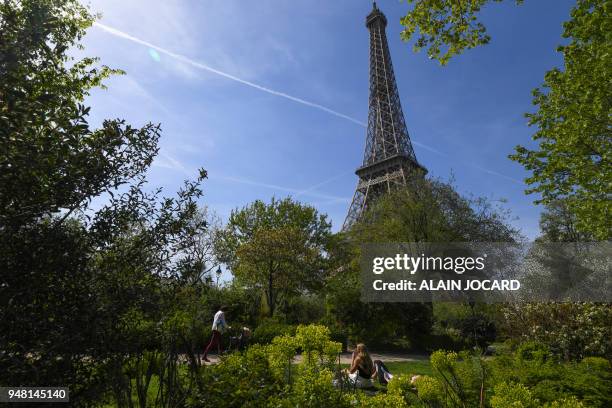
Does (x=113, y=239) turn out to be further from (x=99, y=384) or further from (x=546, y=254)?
(x=546, y=254)

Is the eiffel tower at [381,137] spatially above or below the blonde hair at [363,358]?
above

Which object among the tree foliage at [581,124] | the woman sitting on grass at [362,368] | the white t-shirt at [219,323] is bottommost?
the woman sitting on grass at [362,368]

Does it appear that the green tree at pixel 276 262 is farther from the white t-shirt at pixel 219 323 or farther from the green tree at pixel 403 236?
the white t-shirt at pixel 219 323

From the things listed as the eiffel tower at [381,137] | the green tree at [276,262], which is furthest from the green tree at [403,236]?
the eiffel tower at [381,137]

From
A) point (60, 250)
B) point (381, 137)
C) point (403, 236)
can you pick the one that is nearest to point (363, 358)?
point (60, 250)

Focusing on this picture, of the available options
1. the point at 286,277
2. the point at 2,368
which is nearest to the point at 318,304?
the point at 286,277

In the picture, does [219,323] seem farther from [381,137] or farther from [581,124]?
Result: [381,137]

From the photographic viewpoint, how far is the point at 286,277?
87.8 feet

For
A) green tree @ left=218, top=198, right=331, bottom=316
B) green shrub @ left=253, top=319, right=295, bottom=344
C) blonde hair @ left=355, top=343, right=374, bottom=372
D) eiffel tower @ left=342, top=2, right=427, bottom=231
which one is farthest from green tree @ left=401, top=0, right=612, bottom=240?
eiffel tower @ left=342, top=2, right=427, bottom=231

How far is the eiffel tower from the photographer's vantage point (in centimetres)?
4753

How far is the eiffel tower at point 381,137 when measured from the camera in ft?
156

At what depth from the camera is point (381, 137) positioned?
54.1 m

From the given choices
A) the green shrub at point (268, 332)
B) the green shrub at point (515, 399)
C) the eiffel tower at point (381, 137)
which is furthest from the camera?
the eiffel tower at point (381, 137)

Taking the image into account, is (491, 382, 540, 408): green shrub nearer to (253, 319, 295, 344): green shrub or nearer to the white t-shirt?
the white t-shirt
